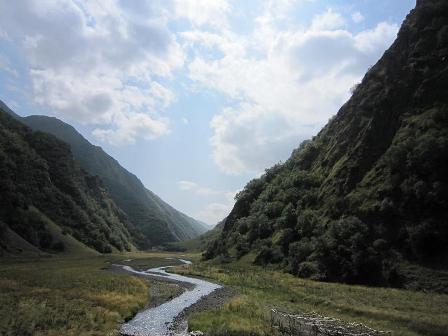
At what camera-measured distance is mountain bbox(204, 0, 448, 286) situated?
2810 inches

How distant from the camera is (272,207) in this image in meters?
132

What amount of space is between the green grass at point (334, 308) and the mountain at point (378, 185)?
9.59 meters

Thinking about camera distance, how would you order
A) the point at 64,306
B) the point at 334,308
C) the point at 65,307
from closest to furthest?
the point at 65,307 < the point at 64,306 < the point at 334,308

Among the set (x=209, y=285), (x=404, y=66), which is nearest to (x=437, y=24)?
(x=404, y=66)

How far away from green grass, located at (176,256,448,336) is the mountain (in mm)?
9585

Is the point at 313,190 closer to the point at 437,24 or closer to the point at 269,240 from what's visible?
the point at 269,240

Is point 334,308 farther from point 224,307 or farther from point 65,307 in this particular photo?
point 65,307

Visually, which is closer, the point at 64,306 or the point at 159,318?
the point at 64,306

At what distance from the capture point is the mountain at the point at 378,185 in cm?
7138

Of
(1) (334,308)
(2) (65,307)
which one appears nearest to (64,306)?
(2) (65,307)

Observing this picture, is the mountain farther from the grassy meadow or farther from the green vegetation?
the green vegetation

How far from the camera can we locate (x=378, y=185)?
279ft

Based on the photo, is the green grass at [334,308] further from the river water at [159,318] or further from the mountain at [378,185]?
the mountain at [378,185]

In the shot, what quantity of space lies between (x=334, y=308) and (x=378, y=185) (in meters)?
42.2
